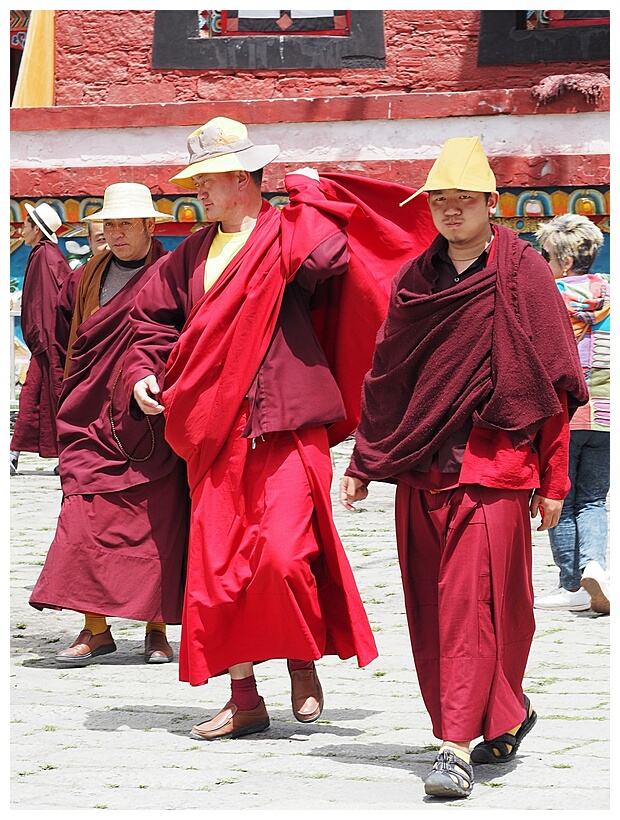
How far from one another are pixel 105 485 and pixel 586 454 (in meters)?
2.11

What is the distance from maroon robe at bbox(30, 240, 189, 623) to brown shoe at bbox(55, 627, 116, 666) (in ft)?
0.75

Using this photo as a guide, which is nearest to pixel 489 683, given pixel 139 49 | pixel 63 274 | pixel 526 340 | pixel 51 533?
pixel 526 340

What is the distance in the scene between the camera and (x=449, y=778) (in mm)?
3537

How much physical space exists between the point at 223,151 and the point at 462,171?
106cm

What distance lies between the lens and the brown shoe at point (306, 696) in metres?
4.36

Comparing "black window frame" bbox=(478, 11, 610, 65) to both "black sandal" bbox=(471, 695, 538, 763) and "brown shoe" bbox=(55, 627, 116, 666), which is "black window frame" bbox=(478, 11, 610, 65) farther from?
"black sandal" bbox=(471, 695, 538, 763)

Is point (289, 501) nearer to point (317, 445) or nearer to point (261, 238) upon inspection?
point (317, 445)

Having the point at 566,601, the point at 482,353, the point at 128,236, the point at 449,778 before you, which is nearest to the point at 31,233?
the point at 128,236

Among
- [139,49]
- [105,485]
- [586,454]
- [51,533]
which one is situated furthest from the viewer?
[139,49]

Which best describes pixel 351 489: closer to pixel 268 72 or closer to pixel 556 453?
pixel 556 453

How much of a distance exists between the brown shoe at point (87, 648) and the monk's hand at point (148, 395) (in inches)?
49.4

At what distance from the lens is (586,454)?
6090mm

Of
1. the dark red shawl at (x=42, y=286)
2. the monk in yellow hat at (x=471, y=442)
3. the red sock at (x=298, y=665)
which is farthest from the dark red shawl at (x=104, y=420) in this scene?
the dark red shawl at (x=42, y=286)

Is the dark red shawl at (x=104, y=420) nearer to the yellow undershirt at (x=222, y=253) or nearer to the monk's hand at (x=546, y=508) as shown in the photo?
the yellow undershirt at (x=222, y=253)
